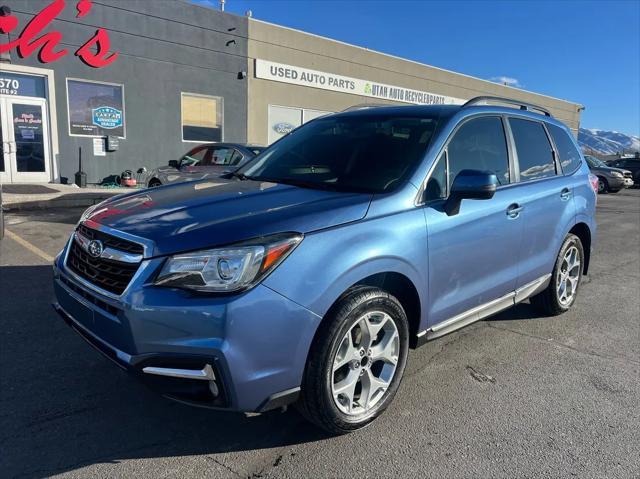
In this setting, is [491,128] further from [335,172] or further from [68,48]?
[68,48]

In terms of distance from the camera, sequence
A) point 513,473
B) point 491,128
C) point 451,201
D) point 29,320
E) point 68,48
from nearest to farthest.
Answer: point 513,473 → point 451,201 → point 491,128 → point 29,320 → point 68,48

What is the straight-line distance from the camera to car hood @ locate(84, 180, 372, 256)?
7.86ft

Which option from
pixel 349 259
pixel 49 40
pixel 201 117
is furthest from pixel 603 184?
pixel 349 259

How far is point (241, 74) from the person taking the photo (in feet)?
58.1

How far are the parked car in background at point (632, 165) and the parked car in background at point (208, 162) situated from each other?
1012 inches

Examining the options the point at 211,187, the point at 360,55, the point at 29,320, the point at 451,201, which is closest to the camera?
the point at 451,201

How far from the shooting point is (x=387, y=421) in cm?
300

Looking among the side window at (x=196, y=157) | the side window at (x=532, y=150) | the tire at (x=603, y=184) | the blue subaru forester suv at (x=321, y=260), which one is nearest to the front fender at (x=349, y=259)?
the blue subaru forester suv at (x=321, y=260)

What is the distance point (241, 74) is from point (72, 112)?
5837mm

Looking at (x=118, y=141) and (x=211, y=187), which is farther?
(x=118, y=141)

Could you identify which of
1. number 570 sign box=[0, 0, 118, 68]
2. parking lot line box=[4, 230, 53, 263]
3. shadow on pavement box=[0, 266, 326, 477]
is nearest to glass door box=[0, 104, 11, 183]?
number 570 sign box=[0, 0, 118, 68]

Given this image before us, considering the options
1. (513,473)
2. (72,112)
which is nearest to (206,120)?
(72,112)

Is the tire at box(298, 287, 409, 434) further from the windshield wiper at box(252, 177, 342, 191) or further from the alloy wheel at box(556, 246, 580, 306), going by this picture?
the alloy wheel at box(556, 246, 580, 306)

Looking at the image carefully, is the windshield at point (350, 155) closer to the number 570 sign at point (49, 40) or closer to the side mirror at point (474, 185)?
the side mirror at point (474, 185)
